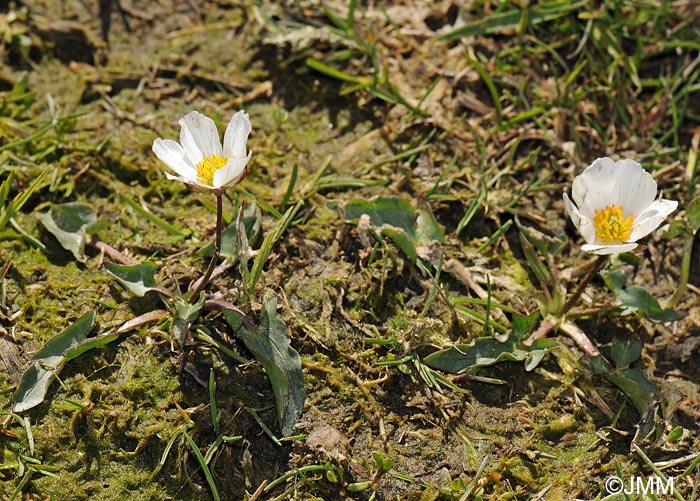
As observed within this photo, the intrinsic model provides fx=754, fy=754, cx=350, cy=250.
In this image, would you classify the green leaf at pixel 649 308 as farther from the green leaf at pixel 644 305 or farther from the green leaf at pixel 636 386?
the green leaf at pixel 636 386

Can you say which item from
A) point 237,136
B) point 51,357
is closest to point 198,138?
point 237,136

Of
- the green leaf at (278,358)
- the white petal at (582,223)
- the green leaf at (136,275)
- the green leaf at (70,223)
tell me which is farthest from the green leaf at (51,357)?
the white petal at (582,223)

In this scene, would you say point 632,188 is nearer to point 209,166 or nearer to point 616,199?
point 616,199

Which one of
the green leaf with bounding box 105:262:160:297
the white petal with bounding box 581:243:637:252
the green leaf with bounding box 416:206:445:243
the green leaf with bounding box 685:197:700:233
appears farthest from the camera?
the green leaf with bounding box 416:206:445:243

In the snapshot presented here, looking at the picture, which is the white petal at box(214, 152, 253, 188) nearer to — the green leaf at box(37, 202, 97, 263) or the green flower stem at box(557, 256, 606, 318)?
the green leaf at box(37, 202, 97, 263)

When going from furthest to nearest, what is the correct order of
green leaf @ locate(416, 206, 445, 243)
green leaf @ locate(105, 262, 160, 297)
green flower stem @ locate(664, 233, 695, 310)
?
green leaf @ locate(416, 206, 445, 243), green flower stem @ locate(664, 233, 695, 310), green leaf @ locate(105, 262, 160, 297)

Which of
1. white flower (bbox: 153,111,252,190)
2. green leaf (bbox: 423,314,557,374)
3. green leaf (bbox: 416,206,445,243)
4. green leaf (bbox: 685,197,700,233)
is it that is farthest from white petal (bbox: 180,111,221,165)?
green leaf (bbox: 685,197,700,233)
